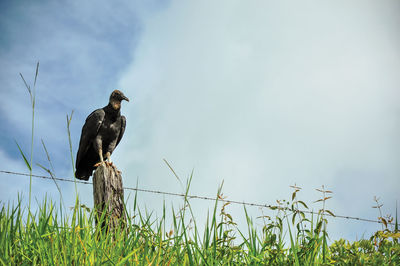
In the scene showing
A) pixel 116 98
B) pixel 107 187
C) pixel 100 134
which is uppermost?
pixel 116 98

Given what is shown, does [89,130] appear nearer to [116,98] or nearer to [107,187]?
[116,98]

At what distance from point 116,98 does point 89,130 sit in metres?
0.71

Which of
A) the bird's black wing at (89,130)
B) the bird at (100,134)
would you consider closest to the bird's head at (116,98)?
the bird at (100,134)

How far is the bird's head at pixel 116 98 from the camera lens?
17.5ft

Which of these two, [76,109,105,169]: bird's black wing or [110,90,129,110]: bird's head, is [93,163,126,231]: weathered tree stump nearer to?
[76,109,105,169]: bird's black wing

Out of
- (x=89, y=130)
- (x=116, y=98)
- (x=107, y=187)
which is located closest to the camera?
(x=107, y=187)


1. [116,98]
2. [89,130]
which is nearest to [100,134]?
[89,130]

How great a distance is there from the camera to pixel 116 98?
537 cm

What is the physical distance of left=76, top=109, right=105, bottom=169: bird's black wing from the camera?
16.3ft

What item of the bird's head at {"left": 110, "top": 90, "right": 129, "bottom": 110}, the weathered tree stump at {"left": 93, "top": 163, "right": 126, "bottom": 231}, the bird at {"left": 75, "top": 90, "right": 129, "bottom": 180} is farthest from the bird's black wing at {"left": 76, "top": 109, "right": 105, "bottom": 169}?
the weathered tree stump at {"left": 93, "top": 163, "right": 126, "bottom": 231}

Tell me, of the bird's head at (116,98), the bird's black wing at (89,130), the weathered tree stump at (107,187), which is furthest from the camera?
the bird's head at (116,98)

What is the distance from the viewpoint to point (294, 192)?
193cm

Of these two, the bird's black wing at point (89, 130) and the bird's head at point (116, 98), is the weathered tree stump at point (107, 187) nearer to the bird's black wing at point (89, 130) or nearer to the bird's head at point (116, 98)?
the bird's black wing at point (89, 130)

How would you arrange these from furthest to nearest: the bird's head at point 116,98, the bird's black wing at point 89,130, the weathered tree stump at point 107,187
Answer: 1. the bird's head at point 116,98
2. the bird's black wing at point 89,130
3. the weathered tree stump at point 107,187
